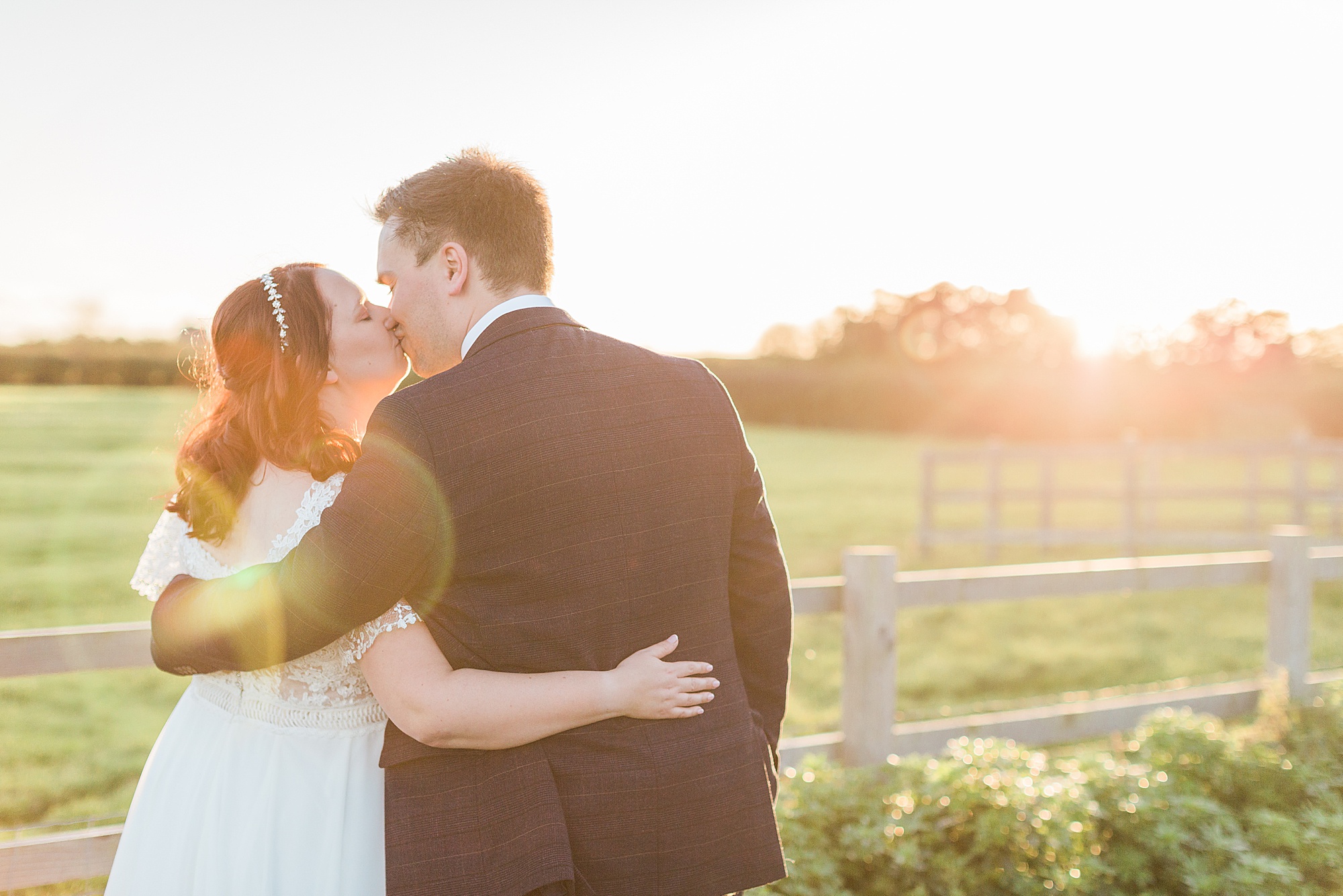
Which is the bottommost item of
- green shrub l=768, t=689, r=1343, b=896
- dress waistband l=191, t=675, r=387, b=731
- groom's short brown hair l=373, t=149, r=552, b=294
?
green shrub l=768, t=689, r=1343, b=896

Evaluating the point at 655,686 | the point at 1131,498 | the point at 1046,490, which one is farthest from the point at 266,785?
the point at 1046,490

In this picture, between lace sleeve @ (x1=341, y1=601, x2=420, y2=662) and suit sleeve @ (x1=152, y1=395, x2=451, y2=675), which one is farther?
lace sleeve @ (x1=341, y1=601, x2=420, y2=662)

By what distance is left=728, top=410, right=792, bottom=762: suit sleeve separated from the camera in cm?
197

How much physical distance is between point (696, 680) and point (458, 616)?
453 millimetres

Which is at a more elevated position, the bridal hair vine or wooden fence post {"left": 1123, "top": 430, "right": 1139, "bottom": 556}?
the bridal hair vine

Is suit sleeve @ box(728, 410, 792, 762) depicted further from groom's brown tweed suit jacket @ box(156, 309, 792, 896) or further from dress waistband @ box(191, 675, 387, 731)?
dress waistband @ box(191, 675, 387, 731)

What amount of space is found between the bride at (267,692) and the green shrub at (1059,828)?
1772 millimetres

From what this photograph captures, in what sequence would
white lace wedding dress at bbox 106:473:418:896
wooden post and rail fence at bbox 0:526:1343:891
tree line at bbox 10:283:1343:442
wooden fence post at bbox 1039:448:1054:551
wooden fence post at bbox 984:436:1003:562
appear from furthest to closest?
tree line at bbox 10:283:1343:442 < wooden fence post at bbox 1039:448:1054:551 < wooden fence post at bbox 984:436:1003:562 < wooden post and rail fence at bbox 0:526:1343:891 < white lace wedding dress at bbox 106:473:418:896

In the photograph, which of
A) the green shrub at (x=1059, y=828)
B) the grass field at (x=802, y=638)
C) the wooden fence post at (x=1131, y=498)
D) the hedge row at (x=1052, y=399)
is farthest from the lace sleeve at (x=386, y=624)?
the hedge row at (x=1052, y=399)

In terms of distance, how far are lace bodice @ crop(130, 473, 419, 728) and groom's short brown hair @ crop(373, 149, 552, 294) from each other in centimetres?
51

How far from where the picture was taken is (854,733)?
13.1 ft

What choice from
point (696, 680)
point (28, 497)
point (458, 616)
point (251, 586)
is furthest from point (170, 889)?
point (28, 497)

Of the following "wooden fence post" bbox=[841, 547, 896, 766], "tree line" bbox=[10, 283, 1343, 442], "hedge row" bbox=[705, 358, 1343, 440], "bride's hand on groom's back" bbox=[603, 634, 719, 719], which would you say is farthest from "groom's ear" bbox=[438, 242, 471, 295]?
"hedge row" bbox=[705, 358, 1343, 440]

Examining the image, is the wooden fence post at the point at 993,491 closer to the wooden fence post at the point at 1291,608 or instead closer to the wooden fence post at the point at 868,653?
Result: the wooden fence post at the point at 1291,608
